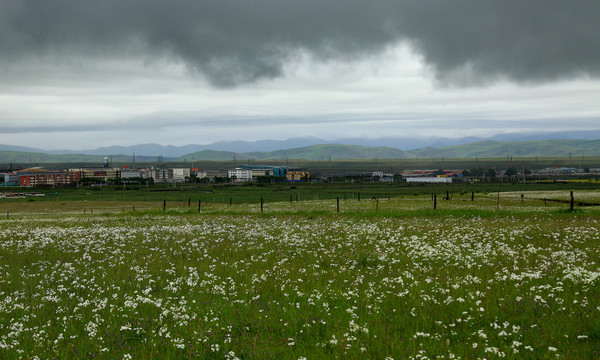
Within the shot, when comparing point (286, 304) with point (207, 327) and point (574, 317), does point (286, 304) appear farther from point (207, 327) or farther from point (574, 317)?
point (574, 317)

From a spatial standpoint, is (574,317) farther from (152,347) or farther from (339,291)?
(152,347)

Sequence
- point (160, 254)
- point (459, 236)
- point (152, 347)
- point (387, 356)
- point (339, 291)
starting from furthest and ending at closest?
point (459, 236) < point (160, 254) < point (339, 291) < point (152, 347) < point (387, 356)

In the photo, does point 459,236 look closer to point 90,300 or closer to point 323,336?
point 323,336

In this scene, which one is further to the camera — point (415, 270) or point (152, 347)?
point (415, 270)

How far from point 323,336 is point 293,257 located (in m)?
8.20

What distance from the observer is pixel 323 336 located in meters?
9.73

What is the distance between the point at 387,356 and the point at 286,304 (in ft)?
12.0

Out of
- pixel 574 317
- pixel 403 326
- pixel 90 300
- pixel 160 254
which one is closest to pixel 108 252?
pixel 160 254

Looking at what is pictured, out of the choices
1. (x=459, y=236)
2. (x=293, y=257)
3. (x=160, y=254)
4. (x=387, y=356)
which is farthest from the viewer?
(x=459, y=236)

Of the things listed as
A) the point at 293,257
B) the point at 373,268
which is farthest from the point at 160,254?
the point at 373,268

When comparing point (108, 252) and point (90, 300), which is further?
point (108, 252)

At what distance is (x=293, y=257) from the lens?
17.9m

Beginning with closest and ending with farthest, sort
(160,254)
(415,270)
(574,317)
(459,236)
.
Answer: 1. (574,317)
2. (415,270)
3. (160,254)
4. (459,236)

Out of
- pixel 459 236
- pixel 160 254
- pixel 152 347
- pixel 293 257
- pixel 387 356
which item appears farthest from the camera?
pixel 459 236
